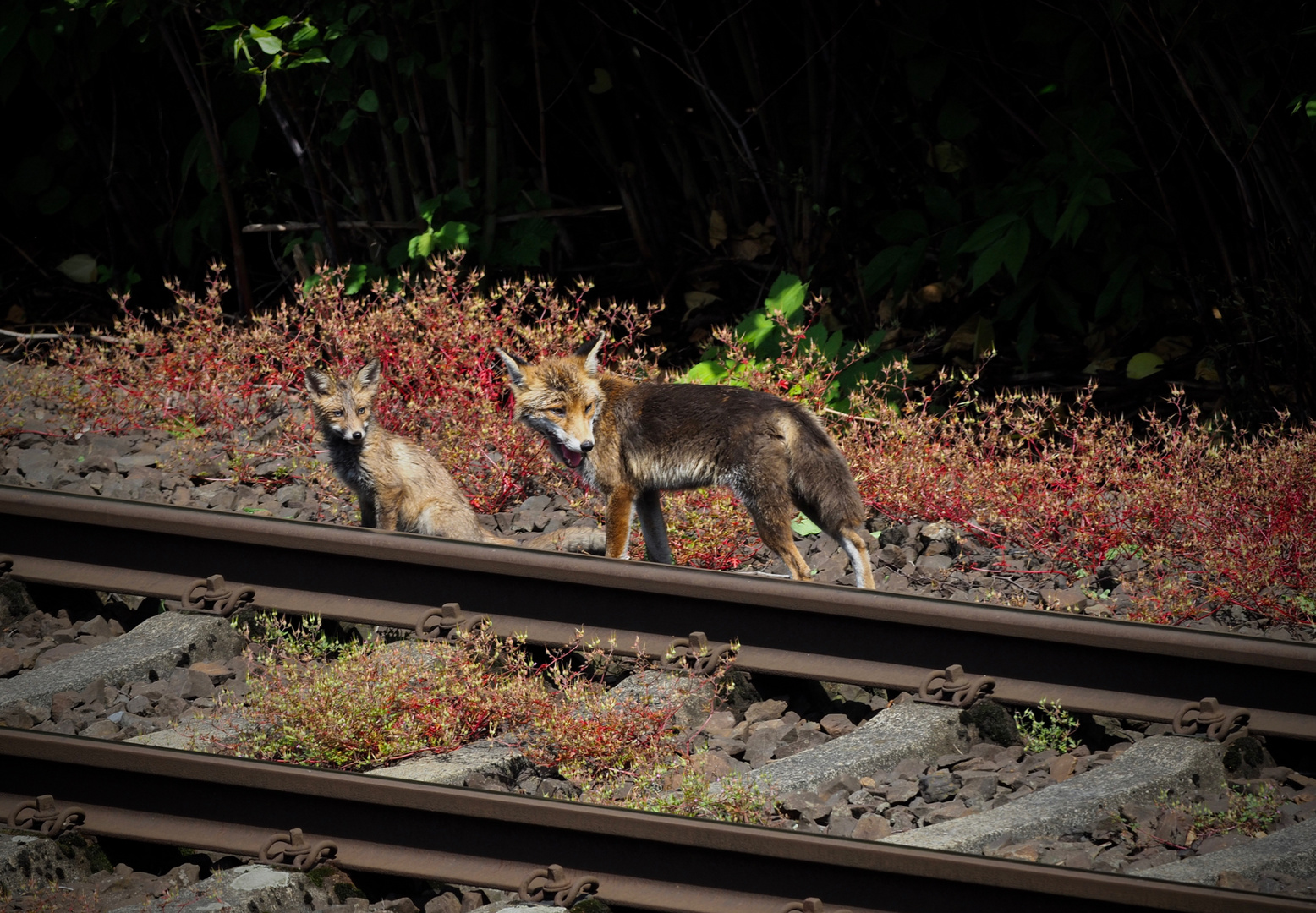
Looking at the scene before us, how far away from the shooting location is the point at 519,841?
386 centimetres

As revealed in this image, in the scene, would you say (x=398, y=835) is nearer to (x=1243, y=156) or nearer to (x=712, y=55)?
(x=1243, y=156)

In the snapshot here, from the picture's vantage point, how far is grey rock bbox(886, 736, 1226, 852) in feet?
12.6

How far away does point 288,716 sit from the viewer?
4.40 metres

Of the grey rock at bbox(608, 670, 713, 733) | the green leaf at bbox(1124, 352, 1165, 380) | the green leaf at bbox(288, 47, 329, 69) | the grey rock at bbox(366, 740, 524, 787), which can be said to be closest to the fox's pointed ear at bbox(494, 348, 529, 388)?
the grey rock at bbox(608, 670, 713, 733)

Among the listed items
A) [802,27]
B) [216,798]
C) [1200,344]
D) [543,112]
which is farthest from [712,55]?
[216,798]

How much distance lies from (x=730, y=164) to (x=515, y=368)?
14.9 ft

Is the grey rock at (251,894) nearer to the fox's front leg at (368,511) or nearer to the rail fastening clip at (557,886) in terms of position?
the rail fastening clip at (557,886)

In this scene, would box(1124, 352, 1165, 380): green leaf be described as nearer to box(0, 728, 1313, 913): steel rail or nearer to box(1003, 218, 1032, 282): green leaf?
box(1003, 218, 1032, 282): green leaf

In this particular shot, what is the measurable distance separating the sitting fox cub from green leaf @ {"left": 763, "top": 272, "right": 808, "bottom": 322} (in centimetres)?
236

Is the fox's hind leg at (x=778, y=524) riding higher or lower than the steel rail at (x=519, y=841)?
higher

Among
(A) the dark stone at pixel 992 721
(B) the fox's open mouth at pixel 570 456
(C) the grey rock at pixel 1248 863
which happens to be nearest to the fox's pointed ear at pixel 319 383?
(B) the fox's open mouth at pixel 570 456

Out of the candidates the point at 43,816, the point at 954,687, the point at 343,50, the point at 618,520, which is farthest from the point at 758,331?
the point at 43,816

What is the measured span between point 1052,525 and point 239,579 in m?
3.77

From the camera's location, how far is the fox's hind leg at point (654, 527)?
6.19 m
